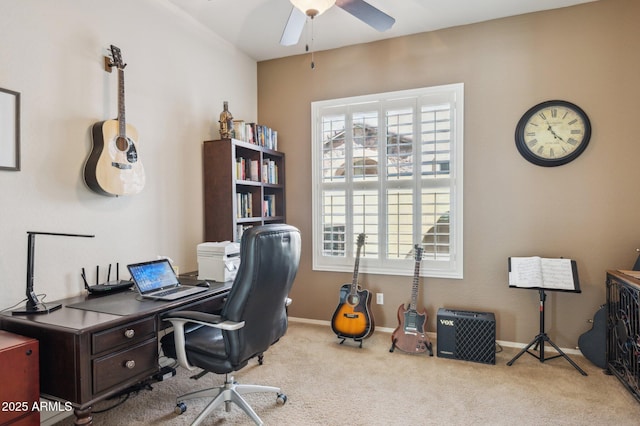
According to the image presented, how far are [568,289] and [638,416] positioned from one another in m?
0.86

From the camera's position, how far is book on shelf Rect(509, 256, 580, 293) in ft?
9.00

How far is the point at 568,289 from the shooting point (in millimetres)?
2705

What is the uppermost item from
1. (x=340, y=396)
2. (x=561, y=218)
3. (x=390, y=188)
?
(x=390, y=188)

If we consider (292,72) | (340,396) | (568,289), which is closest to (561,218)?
(568,289)

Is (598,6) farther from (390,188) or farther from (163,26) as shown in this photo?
(163,26)

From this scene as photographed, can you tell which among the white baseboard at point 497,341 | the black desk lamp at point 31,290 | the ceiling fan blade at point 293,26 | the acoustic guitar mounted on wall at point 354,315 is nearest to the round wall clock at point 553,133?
the white baseboard at point 497,341

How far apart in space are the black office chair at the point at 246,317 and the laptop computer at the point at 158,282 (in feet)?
0.80

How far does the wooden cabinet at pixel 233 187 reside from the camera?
3.07 m

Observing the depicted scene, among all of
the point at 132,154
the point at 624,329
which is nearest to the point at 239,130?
the point at 132,154

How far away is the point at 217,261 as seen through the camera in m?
2.62

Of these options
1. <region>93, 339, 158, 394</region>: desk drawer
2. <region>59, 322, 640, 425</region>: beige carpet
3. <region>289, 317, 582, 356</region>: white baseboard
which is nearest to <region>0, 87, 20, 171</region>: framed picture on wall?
<region>93, 339, 158, 394</region>: desk drawer

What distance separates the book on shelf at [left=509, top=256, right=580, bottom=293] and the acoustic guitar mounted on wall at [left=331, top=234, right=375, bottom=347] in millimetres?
1202

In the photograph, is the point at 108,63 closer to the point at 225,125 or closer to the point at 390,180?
the point at 225,125

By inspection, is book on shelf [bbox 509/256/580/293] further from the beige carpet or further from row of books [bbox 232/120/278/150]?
row of books [bbox 232/120/278/150]
